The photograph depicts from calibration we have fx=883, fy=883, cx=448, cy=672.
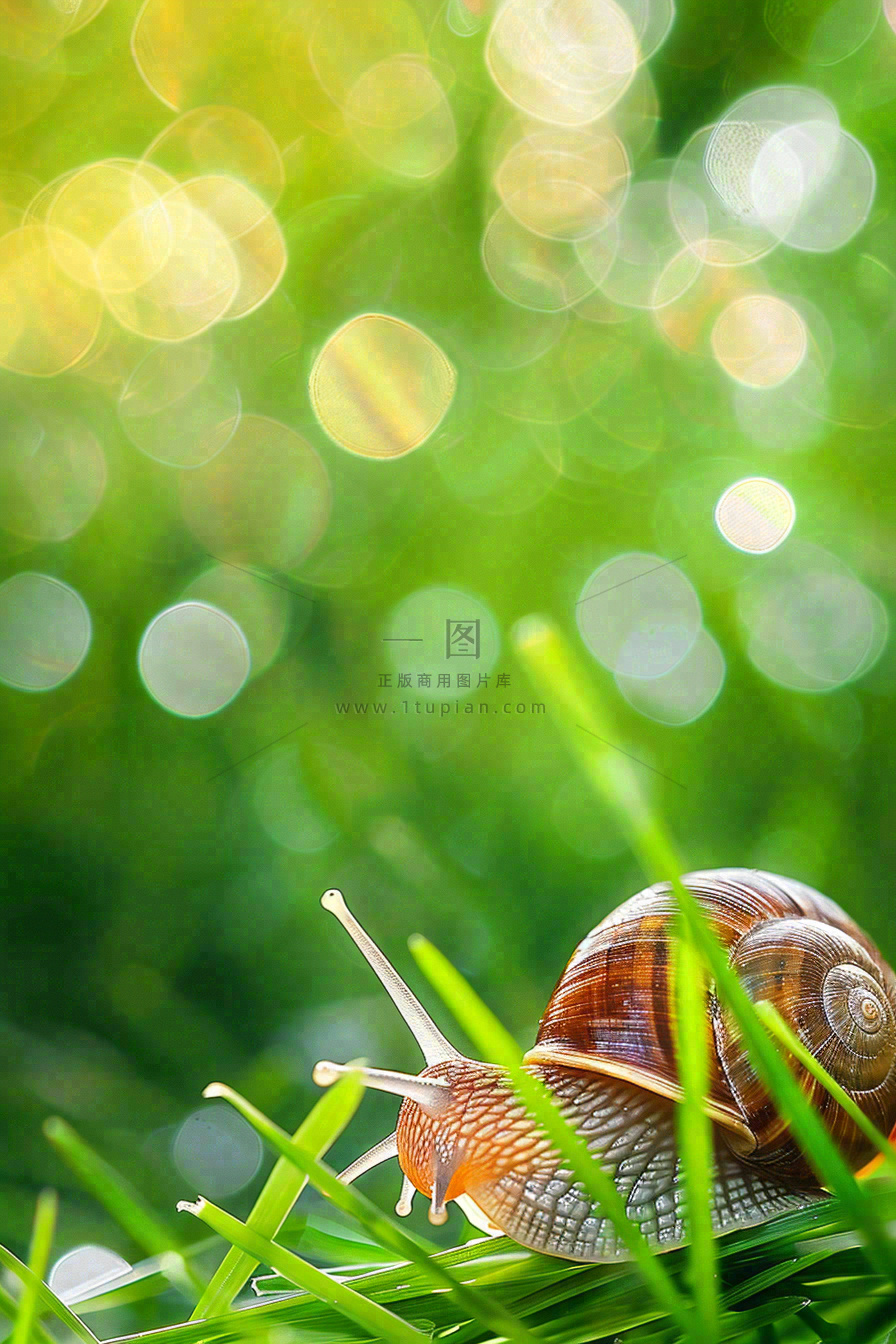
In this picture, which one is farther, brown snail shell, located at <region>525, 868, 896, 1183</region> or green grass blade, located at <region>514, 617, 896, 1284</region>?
brown snail shell, located at <region>525, 868, 896, 1183</region>

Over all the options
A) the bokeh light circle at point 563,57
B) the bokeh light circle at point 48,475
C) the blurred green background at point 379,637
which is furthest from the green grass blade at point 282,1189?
the bokeh light circle at point 563,57

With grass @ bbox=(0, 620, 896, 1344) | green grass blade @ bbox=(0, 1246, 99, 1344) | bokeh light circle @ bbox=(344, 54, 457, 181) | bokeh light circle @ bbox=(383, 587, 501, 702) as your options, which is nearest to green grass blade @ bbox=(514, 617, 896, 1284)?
grass @ bbox=(0, 620, 896, 1344)

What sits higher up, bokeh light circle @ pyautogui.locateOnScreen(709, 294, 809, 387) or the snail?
bokeh light circle @ pyautogui.locateOnScreen(709, 294, 809, 387)

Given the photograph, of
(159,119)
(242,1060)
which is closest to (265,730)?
(242,1060)

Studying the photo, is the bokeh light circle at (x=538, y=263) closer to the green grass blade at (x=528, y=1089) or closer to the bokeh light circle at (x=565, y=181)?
the bokeh light circle at (x=565, y=181)

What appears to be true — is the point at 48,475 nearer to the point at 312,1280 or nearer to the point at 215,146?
the point at 215,146

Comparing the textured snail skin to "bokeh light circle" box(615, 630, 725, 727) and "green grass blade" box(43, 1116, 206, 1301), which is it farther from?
"bokeh light circle" box(615, 630, 725, 727)

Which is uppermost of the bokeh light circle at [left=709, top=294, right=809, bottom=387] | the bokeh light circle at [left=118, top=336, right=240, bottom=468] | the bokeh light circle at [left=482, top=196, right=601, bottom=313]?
the bokeh light circle at [left=482, top=196, right=601, bottom=313]
